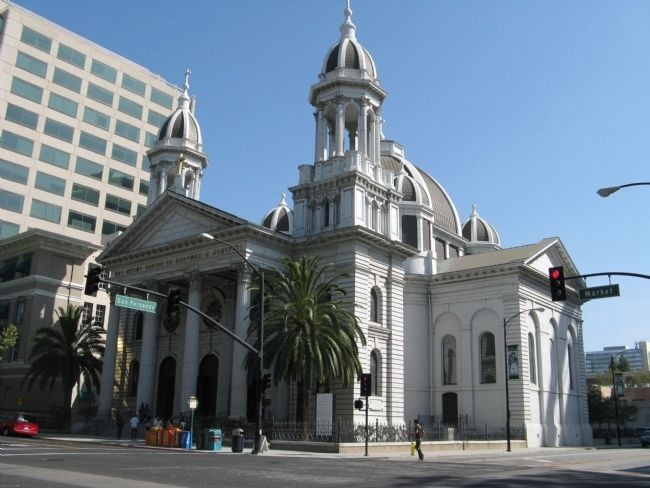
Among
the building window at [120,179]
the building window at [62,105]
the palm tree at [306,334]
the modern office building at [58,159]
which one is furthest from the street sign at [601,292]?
Answer: the building window at [62,105]

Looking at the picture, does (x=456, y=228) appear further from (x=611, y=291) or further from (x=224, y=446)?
(x=611, y=291)

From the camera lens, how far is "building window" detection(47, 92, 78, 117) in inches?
2773

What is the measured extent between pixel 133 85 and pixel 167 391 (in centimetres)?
4233

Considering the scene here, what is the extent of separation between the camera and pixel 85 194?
234 ft

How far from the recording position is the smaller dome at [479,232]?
70.4 metres

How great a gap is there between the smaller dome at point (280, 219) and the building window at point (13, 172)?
24.1 meters

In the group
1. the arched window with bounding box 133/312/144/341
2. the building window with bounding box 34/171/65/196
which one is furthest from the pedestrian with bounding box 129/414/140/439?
the building window with bounding box 34/171/65/196

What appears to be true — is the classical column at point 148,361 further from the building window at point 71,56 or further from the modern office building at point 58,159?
the building window at point 71,56

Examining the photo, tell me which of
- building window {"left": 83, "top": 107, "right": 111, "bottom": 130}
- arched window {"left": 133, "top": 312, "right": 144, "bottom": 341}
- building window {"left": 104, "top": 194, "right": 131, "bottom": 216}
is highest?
building window {"left": 83, "top": 107, "right": 111, "bottom": 130}

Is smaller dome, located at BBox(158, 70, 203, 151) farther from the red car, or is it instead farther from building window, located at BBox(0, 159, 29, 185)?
the red car

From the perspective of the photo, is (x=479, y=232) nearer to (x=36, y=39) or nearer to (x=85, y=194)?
(x=85, y=194)

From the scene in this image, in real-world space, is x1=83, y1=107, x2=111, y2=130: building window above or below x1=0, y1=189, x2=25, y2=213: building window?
above

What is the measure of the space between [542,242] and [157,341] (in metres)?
32.0

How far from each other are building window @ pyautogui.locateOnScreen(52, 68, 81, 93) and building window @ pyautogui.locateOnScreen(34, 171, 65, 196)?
10.3 m
